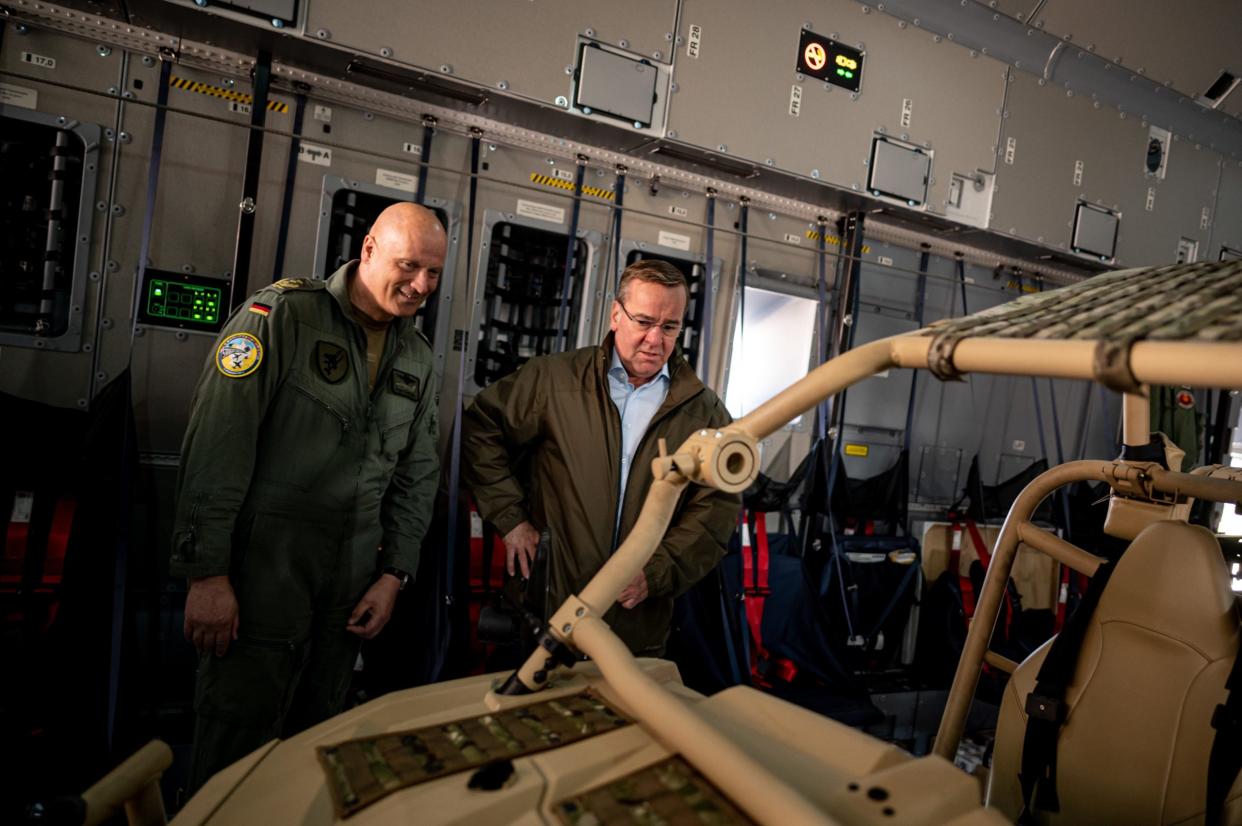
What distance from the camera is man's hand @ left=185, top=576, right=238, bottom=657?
2.19 m

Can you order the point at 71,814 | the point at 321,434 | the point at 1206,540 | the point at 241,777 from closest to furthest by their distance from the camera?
the point at 71,814 < the point at 241,777 < the point at 1206,540 < the point at 321,434

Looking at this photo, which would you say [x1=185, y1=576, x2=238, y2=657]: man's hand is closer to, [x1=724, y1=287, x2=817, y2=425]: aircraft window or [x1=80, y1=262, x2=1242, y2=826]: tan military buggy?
[x1=80, y1=262, x2=1242, y2=826]: tan military buggy

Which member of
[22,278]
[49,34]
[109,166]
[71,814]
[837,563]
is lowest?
[837,563]

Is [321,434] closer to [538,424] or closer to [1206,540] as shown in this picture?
[538,424]

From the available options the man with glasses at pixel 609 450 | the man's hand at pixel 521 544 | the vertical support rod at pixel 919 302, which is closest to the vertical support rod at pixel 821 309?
the vertical support rod at pixel 919 302

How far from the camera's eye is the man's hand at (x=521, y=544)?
8.70 feet

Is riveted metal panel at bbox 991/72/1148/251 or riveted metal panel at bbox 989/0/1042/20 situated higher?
riveted metal panel at bbox 989/0/1042/20

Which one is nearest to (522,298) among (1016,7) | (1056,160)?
(1016,7)

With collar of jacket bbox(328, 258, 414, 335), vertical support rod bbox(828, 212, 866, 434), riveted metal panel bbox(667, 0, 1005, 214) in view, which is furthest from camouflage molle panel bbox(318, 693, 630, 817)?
vertical support rod bbox(828, 212, 866, 434)

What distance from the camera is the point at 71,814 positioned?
94 cm

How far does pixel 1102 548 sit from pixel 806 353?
9.33 ft

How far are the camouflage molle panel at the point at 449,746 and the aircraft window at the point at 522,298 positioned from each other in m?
2.85

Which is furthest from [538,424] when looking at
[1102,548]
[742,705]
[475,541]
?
[1102,548]

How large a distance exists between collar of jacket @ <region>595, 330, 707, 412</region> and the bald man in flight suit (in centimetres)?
69
